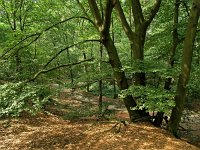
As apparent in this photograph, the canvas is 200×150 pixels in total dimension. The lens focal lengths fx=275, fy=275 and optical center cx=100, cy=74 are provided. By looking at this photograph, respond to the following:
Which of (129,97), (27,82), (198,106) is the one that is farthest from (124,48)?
(27,82)

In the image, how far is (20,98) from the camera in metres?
6.60

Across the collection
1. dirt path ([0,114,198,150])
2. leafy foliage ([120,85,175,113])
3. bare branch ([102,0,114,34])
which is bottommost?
dirt path ([0,114,198,150])

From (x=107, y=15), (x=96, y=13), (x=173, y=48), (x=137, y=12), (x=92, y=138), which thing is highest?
(x=137, y=12)

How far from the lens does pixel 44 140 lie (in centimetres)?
778

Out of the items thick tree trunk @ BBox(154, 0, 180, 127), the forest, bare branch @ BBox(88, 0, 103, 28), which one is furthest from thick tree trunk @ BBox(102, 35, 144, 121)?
thick tree trunk @ BBox(154, 0, 180, 127)

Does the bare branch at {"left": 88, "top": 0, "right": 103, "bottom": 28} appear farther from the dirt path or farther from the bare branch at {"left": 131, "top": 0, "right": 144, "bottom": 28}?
the dirt path

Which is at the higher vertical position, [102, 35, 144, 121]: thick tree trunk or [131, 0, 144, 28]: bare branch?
[131, 0, 144, 28]: bare branch

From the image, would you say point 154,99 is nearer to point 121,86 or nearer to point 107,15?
point 121,86

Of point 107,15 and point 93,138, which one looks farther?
point 93,138

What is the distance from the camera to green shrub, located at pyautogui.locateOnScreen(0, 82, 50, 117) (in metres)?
6.54

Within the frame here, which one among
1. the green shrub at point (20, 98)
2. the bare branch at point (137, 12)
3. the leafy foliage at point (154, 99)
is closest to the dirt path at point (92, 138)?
the green shrub at point (20, 98)

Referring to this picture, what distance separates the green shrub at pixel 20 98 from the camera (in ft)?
21.4

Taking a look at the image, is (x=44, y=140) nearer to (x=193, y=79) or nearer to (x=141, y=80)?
(x=141, y=80)

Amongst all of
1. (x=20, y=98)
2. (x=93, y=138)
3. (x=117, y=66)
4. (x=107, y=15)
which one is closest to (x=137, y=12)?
(x=107, y=15)
